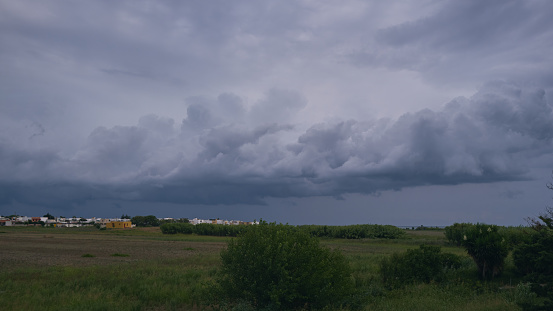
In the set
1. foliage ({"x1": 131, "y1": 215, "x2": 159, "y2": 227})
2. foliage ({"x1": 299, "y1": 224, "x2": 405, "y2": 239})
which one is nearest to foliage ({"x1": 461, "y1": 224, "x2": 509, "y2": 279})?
foliage ({"x1": 299, "y1": 224, "x2": 405, "y2": 239})

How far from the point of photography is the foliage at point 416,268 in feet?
66.7

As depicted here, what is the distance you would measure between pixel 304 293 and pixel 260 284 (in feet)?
5.32

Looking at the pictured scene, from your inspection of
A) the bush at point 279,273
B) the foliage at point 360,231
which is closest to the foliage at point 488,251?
the bush at point 279,273

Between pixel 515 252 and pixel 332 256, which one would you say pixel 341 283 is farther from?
pixel 515 252

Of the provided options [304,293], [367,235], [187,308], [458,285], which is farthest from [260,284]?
[367,235]

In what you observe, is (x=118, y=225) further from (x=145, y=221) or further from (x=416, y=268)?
(x=416, y=268)

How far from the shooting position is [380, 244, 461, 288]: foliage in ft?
66.7

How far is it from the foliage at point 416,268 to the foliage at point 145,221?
187 metres

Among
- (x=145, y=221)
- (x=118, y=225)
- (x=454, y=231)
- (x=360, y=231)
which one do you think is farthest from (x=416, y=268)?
(x=145, y=221)

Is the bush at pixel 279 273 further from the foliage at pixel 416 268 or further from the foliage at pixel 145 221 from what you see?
the foliage at pixel 145 221

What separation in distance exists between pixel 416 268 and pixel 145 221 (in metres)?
189

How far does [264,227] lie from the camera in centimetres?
1528

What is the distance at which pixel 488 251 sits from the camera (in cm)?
1997

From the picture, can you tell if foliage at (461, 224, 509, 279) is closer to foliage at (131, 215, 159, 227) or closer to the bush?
the bush
